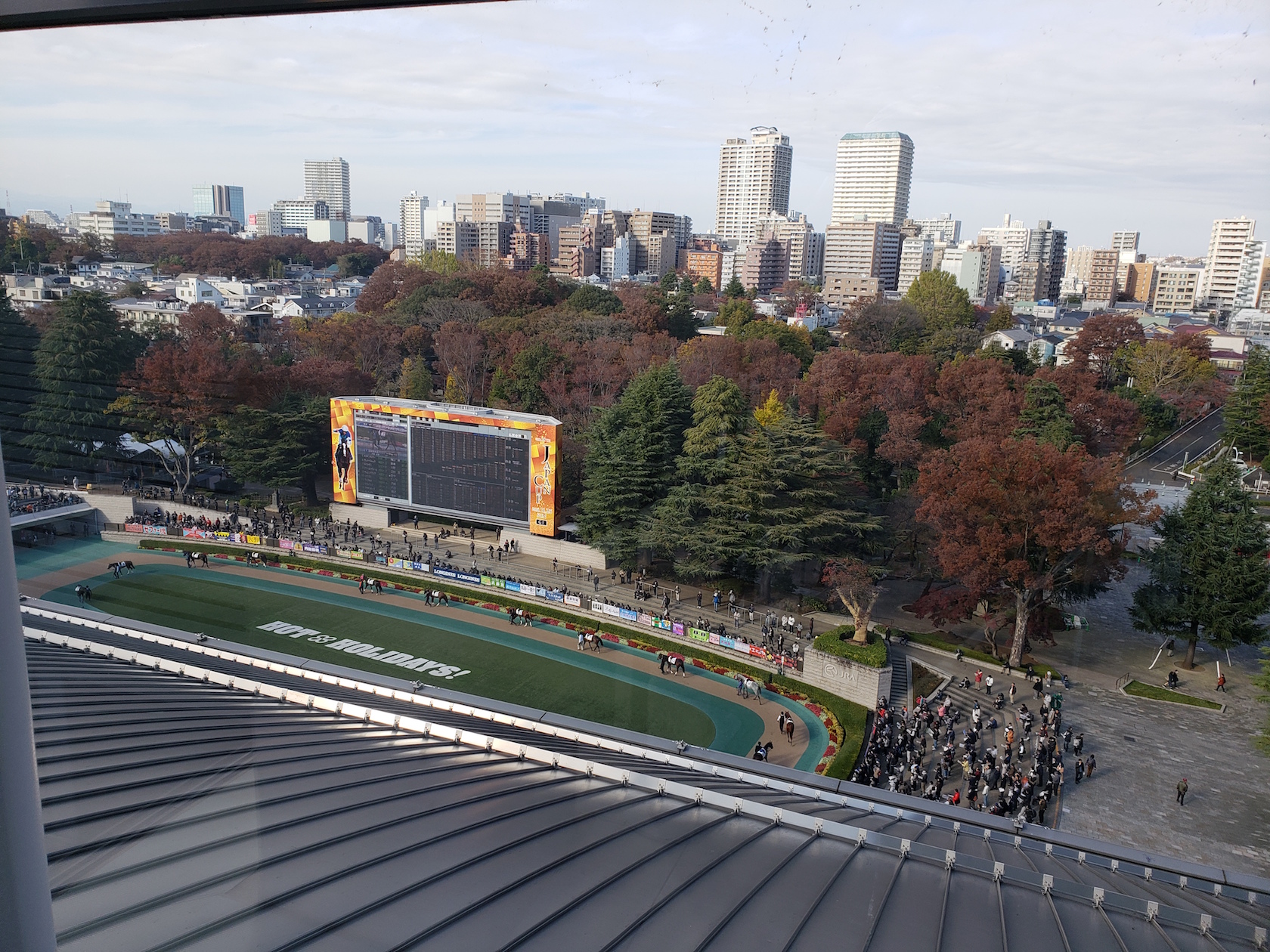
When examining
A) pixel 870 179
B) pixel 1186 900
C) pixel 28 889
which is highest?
pixel 870 179

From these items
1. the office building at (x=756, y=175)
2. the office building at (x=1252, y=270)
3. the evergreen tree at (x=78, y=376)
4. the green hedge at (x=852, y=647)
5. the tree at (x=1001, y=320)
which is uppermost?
the office building at (x=756, y=175)

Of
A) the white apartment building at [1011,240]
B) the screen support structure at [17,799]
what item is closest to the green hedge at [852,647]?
the screen support structure at [17,799]

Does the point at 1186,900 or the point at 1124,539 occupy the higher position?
the point at 1186,900

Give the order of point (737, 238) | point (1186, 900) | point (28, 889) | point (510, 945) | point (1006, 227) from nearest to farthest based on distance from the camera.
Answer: point (28, 889)
point (510, 945)
point (1186, 900)
point (737, 238)
point (1006, 227)

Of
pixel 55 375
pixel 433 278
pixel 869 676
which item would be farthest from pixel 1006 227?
pixel 55 375

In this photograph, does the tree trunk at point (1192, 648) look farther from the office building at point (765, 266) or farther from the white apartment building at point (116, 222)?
the office building at point (765, 266)

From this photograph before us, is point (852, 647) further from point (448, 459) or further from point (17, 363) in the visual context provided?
point (17, 363)

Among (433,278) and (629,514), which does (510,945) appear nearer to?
(629,514)
